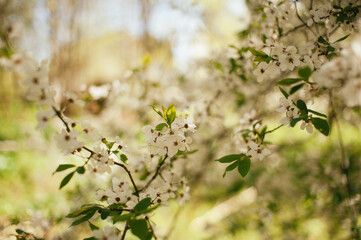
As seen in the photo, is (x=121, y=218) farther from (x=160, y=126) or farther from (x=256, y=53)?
(x=256, y=53)

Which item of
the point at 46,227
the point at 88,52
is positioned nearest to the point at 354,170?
the point at 46,227

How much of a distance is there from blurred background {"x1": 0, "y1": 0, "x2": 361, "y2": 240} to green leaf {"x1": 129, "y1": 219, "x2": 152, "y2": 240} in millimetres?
530

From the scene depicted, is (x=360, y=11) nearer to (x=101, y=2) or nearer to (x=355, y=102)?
(x=355, y=102)

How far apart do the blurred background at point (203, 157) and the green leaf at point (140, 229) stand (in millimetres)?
530

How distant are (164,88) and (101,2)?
6.90 meters

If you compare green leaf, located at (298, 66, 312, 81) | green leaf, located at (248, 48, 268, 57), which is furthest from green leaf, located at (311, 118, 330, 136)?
green leaf, located at (248, 48, 268, 57)

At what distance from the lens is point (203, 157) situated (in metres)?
2.88

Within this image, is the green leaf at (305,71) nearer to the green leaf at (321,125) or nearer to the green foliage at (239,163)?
the green leaf at (321,125)

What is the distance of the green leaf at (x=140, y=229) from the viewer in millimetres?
804

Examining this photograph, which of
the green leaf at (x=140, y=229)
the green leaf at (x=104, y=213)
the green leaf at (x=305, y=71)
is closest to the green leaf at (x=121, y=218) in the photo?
the green leaf at (x=140, y=229)

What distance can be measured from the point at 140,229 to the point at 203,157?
211 cm

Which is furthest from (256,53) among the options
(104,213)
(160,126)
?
(104,213)

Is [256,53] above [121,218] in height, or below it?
above

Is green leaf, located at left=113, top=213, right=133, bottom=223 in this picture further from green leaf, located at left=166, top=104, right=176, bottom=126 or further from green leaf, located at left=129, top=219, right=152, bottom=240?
green leaf, located at left=166, top=104, right=176, bottom=126
